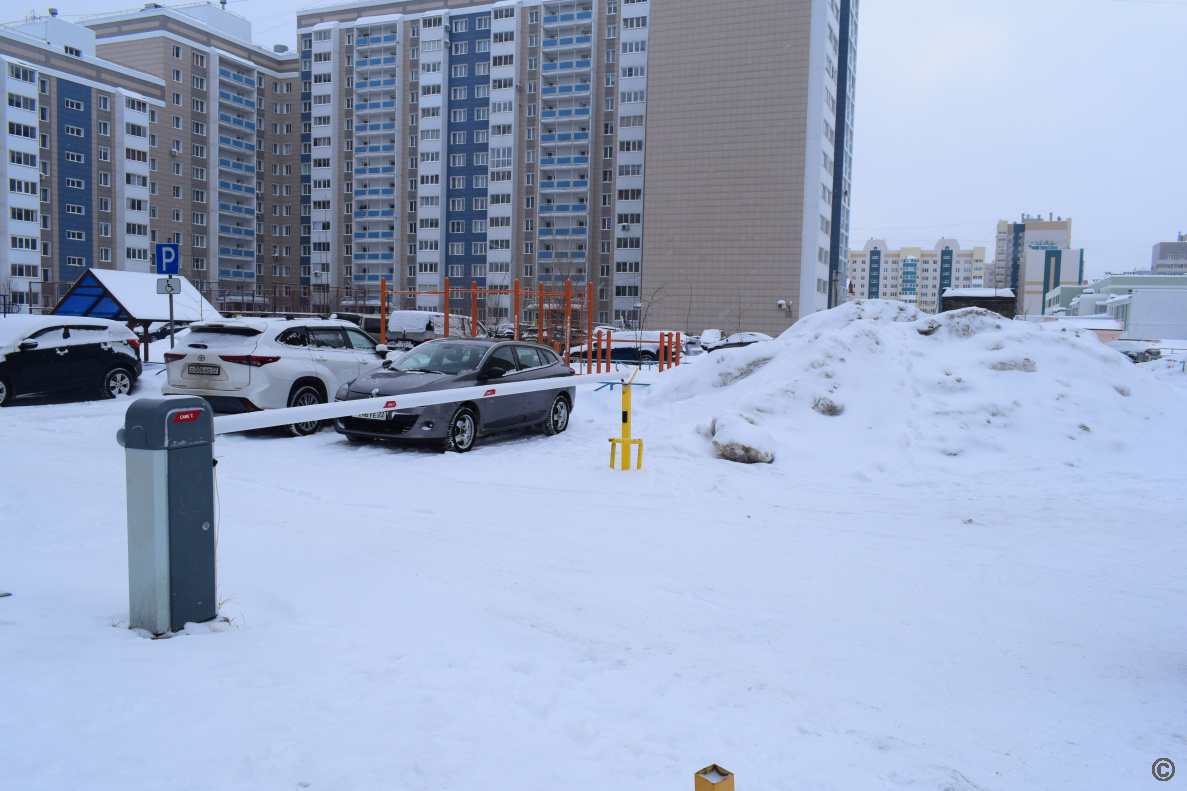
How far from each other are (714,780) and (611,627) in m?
2.14

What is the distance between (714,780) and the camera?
2.27 m

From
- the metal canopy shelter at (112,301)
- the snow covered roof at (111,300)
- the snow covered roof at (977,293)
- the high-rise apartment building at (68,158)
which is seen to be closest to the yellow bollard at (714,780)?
the snow covered roof at (977,293)

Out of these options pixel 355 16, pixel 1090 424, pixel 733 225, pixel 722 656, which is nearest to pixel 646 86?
pixel 733 225

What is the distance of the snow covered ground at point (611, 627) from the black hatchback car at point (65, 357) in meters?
4.46

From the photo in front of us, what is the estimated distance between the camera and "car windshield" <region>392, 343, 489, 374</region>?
11.1m

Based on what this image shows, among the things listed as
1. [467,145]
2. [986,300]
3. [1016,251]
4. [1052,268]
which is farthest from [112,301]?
[1016,251]

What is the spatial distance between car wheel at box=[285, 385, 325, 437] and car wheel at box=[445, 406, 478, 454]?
2402 millimetres

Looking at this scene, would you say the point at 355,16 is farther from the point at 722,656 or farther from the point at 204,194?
the point at 722,656

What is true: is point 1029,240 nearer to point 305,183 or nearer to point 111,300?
point 305,183

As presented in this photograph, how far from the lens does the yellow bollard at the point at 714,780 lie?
2.24m

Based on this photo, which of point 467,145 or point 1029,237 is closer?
point 467,145

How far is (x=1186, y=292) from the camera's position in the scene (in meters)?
75.5

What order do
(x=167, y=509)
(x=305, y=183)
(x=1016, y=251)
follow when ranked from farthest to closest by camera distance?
(x=1016, y=251)
(x=305, y=183)
(x=167, y=509)

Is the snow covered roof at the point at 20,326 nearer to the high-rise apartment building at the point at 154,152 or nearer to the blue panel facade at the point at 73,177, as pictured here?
the high-rise apartment building at the point at 154,152
